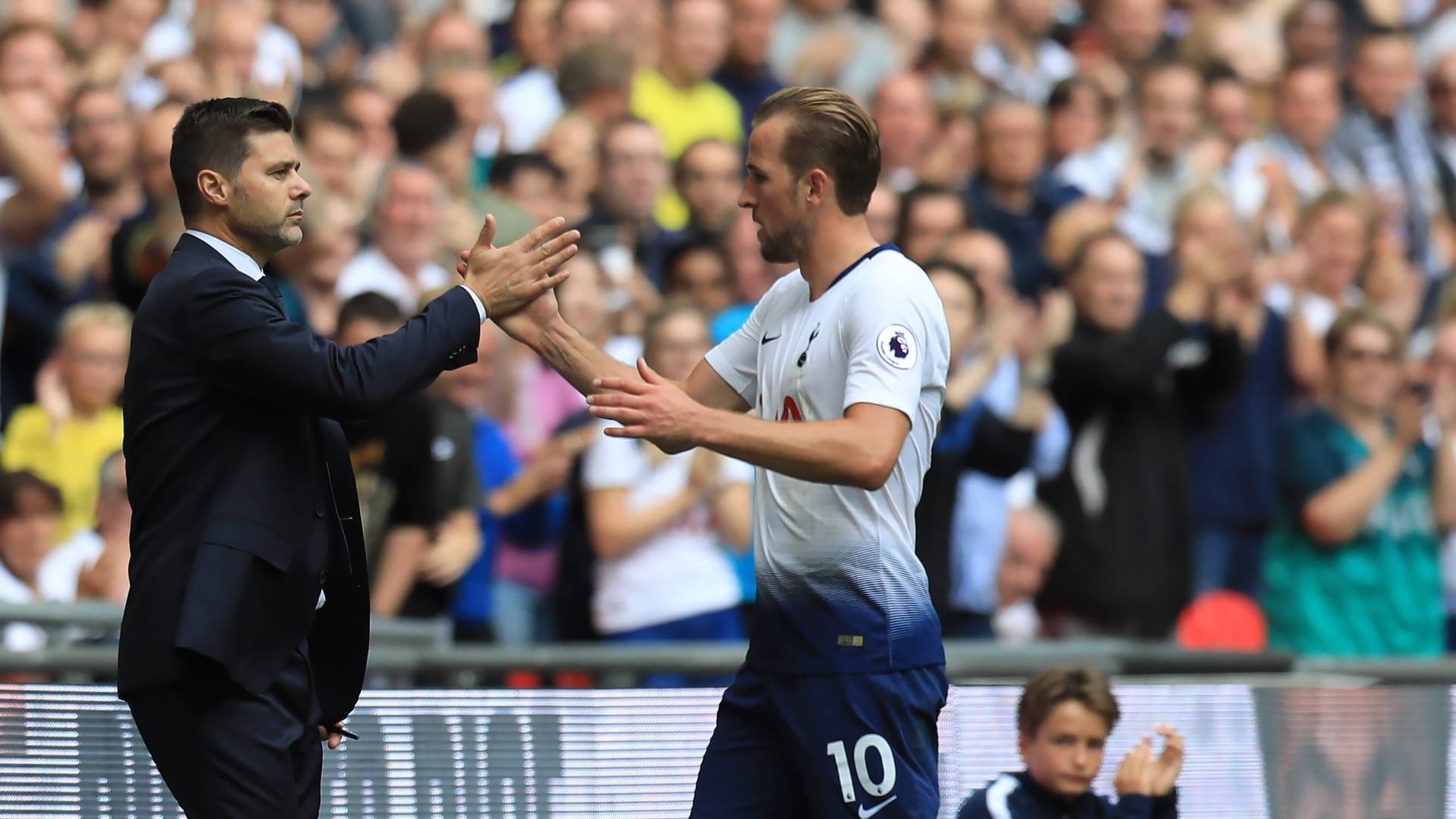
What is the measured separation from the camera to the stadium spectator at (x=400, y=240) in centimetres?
927

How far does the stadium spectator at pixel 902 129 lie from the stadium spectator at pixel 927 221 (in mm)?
1083

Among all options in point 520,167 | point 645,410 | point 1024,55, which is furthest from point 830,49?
point 645,410

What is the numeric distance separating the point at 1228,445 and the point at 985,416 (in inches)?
59.5

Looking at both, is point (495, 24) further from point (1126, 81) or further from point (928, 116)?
point (1126, 81)

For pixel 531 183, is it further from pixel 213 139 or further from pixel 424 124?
pixel 213 139

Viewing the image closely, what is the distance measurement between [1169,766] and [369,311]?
135 inches

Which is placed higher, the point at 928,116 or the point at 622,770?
the point at 928,116

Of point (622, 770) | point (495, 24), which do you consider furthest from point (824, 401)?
point (495, 24)

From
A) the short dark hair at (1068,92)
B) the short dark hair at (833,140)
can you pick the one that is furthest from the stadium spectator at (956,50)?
the short dark hair at (833,140)

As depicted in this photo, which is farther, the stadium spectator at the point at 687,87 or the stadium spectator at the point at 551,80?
the stadium spectator at the point at 687,87

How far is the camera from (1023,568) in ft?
32.2

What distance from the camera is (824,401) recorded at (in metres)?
5.24

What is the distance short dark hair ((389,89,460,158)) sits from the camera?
9.96m

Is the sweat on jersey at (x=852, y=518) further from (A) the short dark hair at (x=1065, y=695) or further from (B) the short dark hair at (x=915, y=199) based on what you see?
(B) the short dark hair at (x=915, y=199)
